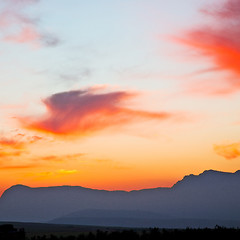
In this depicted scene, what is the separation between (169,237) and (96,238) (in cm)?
699

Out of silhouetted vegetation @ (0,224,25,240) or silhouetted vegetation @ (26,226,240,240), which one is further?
silhouetted vegetation @ (0,224,25,240)

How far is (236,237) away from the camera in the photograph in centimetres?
4953

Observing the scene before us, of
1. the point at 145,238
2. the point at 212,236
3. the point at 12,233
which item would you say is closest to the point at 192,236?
the point at 212,236

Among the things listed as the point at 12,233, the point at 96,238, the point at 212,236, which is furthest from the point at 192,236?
the point at 12,233

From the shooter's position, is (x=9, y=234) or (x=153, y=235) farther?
(x=9, y=234)

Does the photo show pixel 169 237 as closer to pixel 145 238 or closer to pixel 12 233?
pixel 145 238

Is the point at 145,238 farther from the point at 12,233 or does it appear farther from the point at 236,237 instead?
the point at 12,233

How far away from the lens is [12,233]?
54.5m

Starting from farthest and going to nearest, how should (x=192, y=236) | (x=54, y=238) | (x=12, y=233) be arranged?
(x=12, y=233), (x=192, y=236), (x=54, y=238)

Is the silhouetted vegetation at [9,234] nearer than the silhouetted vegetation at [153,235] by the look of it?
No

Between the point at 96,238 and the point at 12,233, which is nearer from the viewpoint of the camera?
the point at 96,238

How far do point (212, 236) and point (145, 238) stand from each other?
835 centimetres

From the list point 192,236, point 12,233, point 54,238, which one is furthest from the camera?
point 12,233

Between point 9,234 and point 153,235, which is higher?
point 9,234
